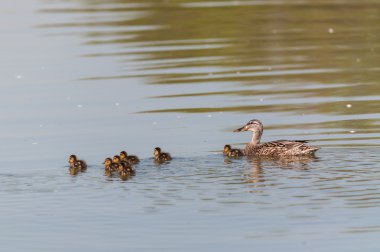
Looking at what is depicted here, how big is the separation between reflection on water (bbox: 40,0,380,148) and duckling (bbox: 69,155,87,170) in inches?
134

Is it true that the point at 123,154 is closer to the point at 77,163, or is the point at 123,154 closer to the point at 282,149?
the point at 77,163

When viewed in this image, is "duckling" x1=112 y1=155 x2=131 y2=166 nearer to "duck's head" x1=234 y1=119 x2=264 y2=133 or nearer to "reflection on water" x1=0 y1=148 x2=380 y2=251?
"reflection on water" x1=0 y1=148 x2=380 y2=251

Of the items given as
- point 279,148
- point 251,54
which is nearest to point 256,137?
point 279,148

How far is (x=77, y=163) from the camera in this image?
15.6 metres

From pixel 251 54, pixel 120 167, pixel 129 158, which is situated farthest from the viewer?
pixel 251 54

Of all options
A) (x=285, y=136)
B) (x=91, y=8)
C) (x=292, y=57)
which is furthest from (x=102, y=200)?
(x=91, y=8)

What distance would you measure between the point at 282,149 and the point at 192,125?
2.77 m

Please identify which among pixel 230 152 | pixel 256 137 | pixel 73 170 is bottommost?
pixel 73 170

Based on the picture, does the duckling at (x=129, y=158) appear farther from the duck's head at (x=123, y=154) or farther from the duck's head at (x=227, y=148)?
the duck's head at (x=227, y=148)

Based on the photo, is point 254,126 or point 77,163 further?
point 254,126

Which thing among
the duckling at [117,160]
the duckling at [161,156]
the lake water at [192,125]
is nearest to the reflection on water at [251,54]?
the lake water at [192,125]

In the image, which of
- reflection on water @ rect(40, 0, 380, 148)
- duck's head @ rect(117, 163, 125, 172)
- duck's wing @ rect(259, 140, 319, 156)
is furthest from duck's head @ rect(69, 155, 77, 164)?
reflection on water @ rect(40, 0, 380, 148)

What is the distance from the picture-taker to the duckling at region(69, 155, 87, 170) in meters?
15.6

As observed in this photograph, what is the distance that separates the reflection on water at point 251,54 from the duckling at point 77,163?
11.2 feet
